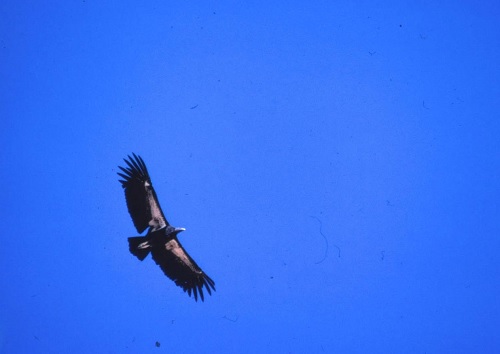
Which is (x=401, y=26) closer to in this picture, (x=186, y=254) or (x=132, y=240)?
(x=186, y=254)

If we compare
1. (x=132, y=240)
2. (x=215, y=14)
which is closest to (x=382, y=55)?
(x=215, y=14)

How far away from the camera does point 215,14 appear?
19.1 ft

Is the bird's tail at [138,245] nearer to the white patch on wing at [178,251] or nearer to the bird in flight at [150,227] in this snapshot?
the bird in flight at [150,227]

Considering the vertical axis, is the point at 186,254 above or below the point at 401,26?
below

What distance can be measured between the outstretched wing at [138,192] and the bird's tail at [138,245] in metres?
0.14

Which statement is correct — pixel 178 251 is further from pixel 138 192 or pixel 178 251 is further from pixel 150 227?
pixel 138 192

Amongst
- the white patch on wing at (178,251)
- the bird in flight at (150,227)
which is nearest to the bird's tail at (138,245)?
the bird in flight at (150,227)

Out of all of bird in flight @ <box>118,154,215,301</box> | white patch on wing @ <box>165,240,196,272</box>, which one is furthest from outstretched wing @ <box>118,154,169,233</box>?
white patch on wing @ <box>165,240,196,272</box>

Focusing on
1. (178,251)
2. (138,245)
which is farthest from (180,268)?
(138,245)

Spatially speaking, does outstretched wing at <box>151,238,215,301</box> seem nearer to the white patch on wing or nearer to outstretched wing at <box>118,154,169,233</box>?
the white patch on wing

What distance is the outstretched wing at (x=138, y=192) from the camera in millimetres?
5586

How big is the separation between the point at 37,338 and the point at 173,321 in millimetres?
2425

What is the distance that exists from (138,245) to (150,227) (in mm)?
357

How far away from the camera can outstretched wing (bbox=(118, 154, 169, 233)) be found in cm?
559
